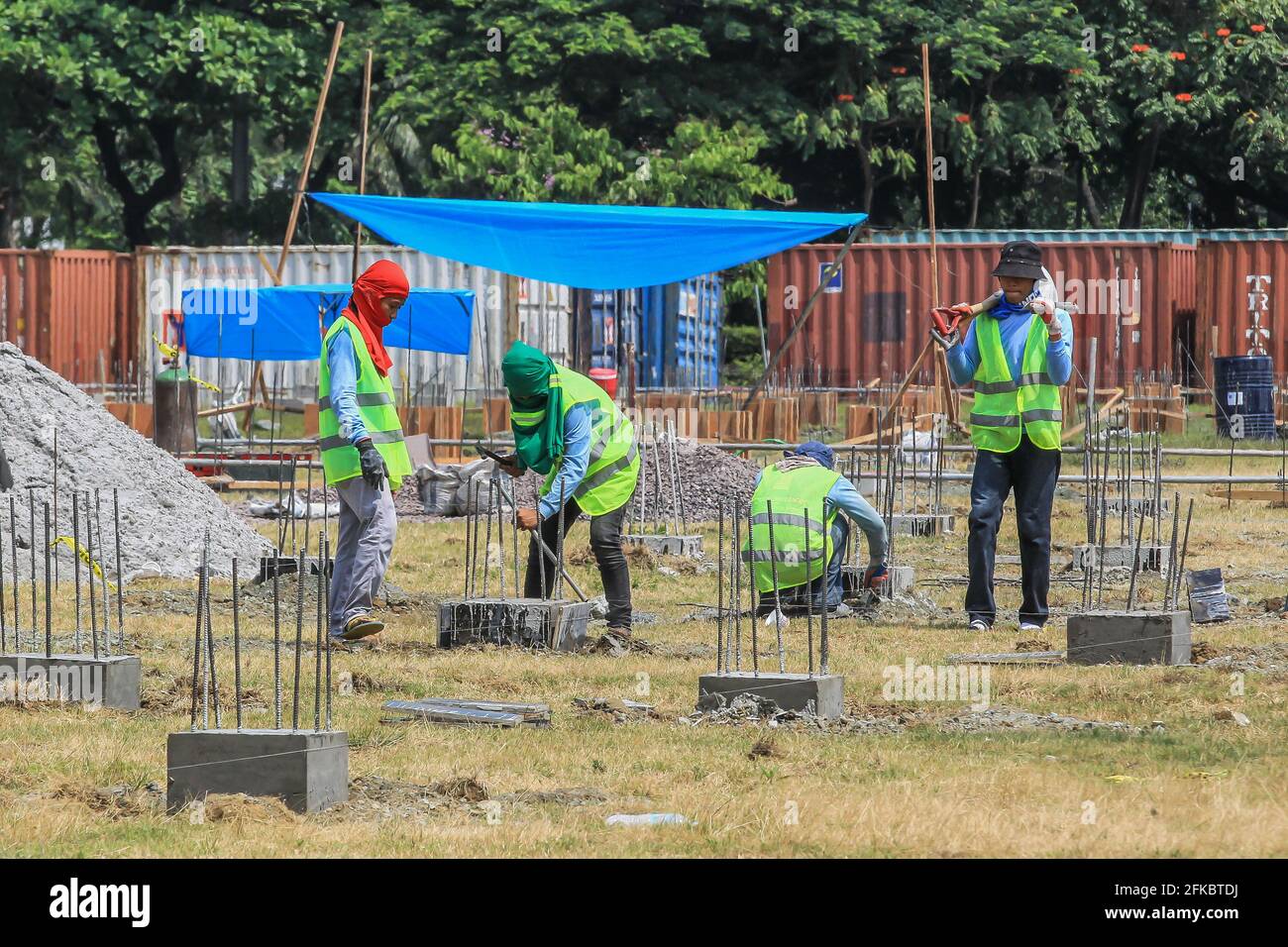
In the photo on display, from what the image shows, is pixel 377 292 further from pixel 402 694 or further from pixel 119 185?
pixel 119 185

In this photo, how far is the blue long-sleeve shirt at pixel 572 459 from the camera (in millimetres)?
9586

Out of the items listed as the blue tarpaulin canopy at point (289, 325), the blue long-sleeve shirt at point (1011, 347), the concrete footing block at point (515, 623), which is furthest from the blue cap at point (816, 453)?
the blue tarpaulin canopy at point (289, 325)

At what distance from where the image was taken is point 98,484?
12.4 meters

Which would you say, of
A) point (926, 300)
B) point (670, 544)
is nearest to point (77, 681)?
point (670, 544)

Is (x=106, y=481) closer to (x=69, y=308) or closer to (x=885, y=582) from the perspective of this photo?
(x=885, y=582)

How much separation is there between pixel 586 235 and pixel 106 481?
401 centimetres

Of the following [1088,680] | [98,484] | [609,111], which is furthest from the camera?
[609,111]

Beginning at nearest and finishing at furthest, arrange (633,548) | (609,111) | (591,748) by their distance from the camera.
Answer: (591,748), (633,548), (609,111)

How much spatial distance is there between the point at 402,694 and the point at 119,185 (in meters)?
29.4

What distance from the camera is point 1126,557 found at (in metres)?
12.6

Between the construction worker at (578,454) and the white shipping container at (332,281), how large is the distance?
17394mm

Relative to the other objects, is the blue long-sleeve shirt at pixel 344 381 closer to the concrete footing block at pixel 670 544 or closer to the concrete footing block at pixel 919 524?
the concrete footing block at pixel 670 544

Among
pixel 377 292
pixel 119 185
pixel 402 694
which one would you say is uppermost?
pixel 119 185
